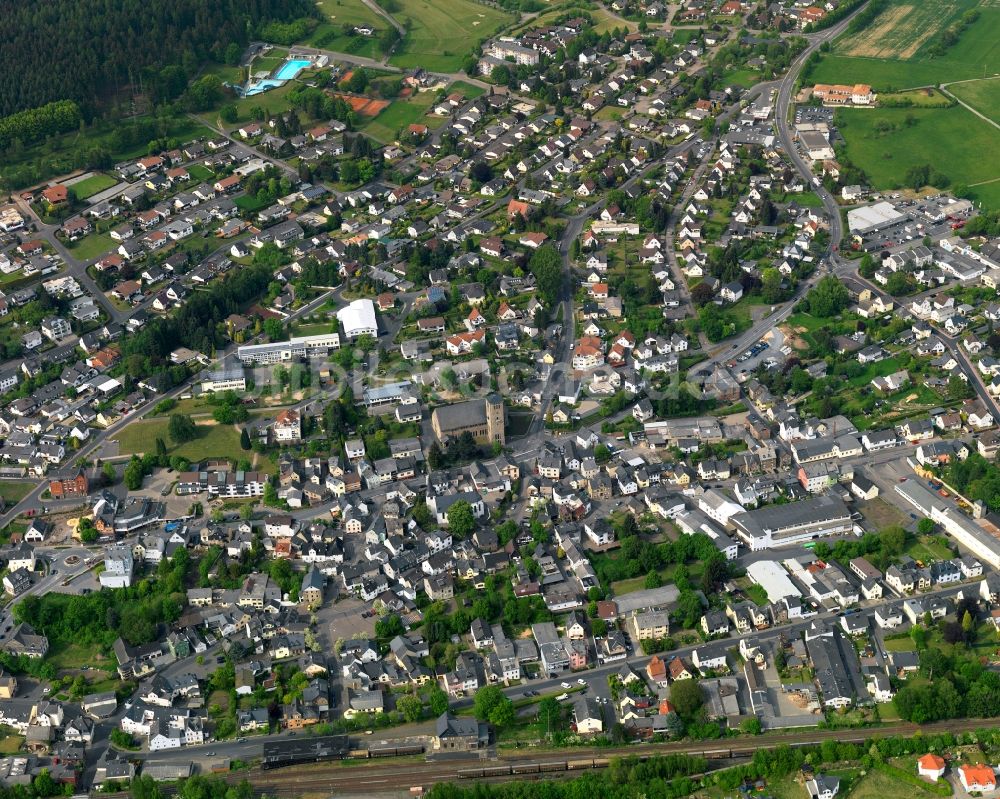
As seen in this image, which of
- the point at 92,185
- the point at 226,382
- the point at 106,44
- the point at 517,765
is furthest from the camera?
the point at 106,44

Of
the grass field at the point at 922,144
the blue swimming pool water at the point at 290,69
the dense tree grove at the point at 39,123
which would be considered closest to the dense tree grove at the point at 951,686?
the grass field at the point at 922,144

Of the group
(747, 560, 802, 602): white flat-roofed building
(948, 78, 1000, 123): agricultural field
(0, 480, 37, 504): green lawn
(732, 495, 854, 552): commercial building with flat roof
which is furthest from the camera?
(948, 78, 1000, 123): agricultural field

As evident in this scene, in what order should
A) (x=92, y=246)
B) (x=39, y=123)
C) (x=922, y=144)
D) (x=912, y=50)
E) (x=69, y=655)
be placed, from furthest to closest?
(x=912, y=50)
(x=39, y=123)
(x=922, y=144)
(x=92, y=246)
(x=69, y=655)

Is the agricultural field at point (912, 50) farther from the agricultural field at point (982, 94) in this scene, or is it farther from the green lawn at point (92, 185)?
the green lawn at point (92, 185)

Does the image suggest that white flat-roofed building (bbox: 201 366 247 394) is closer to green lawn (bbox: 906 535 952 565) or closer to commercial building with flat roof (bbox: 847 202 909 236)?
green lawn (bbox: 906 535 952 565)

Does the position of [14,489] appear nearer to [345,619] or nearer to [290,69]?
[345,619]

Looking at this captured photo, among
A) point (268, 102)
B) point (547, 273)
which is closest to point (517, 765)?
point (547, 273)

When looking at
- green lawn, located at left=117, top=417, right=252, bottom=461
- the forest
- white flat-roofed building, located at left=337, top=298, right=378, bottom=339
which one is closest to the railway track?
green lawn, located at left=117, top=417, right=252, bottom=461
